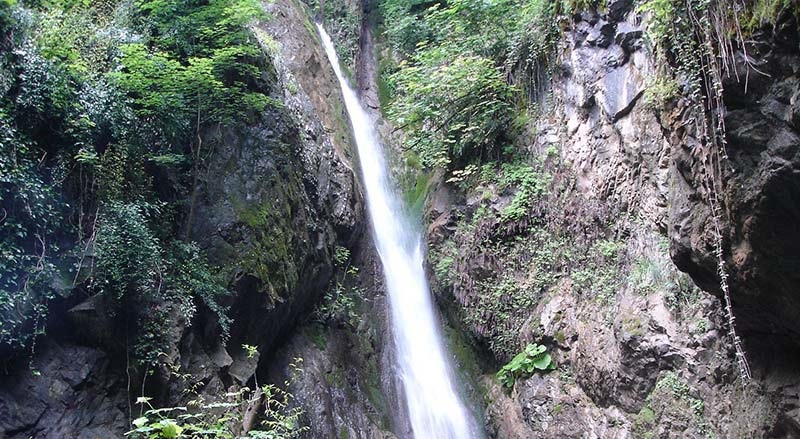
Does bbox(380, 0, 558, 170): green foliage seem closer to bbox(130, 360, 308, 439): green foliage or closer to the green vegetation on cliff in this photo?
the green vegetation on cliff

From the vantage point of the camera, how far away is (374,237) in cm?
1241

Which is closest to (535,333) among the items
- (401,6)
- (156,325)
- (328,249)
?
(328,249)

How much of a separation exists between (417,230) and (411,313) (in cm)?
217

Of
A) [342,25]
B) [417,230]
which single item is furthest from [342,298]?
[342,25]

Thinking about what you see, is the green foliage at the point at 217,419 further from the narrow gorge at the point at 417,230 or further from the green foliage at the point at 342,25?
the green foliage at the point at 342,25

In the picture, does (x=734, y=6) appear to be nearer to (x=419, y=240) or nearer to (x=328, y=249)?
(x=328, y=249)

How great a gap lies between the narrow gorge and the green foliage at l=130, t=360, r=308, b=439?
6cm

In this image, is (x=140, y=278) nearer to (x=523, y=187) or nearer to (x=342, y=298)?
(x=342, y=298)

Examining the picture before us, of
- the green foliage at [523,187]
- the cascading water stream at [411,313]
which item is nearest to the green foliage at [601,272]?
the green foliage at [523,187]

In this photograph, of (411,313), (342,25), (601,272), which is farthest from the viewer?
(342,25)

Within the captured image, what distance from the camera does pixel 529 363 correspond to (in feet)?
28.9

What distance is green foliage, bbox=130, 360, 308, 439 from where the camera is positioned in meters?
3.69

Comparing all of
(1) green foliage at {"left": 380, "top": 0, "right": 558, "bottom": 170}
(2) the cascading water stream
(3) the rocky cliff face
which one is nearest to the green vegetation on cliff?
(3) the rocky cliff face

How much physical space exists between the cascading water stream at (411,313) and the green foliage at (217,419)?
2.72 metres
